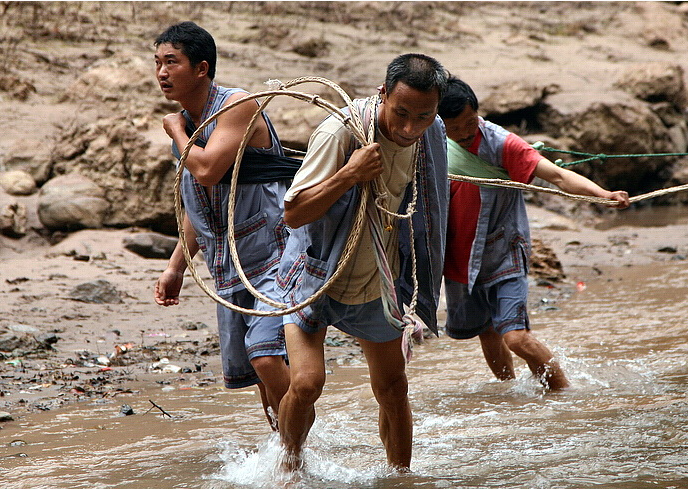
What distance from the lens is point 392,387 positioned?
336 cm

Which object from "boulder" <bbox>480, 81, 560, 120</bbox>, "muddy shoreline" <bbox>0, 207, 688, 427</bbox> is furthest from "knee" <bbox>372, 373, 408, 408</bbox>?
"boulder" <bbox>480, 81, 560, 120</bbox>

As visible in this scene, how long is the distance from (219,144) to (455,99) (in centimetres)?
136

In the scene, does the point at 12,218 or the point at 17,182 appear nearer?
the point at 12,218

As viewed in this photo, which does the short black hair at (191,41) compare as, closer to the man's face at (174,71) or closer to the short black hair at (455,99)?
the man's face at (174,71)

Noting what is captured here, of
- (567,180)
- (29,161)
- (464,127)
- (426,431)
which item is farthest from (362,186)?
(29,161)

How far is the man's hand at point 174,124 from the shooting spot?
3.69 m

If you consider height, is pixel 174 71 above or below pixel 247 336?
above

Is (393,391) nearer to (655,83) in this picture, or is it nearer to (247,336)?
(247,336)

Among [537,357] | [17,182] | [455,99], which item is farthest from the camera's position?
[17,182]

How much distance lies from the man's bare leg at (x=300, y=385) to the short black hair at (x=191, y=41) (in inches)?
49.4

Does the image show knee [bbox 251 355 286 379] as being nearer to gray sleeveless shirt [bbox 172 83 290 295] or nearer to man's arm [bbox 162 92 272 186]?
gray sleeveless shirt [bbox 172 83 290 295]

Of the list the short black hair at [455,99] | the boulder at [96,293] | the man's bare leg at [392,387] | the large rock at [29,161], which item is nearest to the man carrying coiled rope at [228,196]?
the man's bare leg at [392,387]

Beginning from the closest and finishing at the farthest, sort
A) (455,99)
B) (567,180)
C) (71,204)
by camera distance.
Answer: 1. (455,99)
2. (567,180)
3. (71,204)

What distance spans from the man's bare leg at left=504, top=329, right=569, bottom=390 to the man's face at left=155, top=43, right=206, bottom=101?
2.20 m
